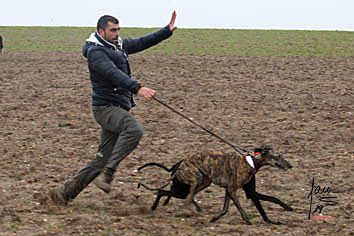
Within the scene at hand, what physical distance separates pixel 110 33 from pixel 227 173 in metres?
2.19

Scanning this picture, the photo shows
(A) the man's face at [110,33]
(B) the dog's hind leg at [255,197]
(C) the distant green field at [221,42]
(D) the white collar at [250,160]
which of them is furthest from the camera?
(C) the distant green field at [221,42]

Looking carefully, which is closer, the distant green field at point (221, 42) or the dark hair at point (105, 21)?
the dark hair at point (105, 21)

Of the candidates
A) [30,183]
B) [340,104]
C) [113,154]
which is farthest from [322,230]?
[340,104]

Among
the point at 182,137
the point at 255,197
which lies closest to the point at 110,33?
the point at 255,197

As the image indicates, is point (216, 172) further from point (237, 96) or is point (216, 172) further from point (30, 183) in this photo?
point (237, 96)

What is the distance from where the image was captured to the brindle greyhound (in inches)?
258

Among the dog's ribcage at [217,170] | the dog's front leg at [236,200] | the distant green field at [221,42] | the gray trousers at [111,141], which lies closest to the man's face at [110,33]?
the gray trousers at [111,141]

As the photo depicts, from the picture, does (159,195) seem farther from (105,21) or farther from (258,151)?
(105,21)

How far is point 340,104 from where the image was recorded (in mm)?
15367

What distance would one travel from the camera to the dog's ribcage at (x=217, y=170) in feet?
21.5

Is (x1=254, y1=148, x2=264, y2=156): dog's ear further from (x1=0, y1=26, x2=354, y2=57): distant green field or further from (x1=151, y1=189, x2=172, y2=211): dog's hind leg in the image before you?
(x1=0, y1=26, x2=354, y2=57): distant green field

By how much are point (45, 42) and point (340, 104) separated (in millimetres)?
21571

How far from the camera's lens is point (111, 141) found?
7262mm
